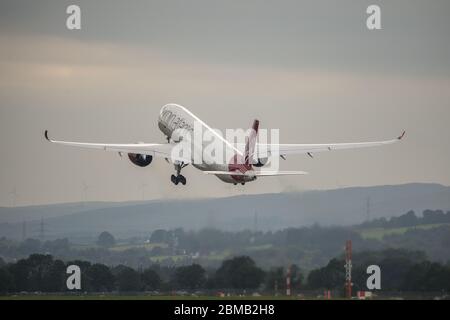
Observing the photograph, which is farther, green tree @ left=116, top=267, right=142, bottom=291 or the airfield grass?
green tree @ left=116, top=267, right=142, bottom=291

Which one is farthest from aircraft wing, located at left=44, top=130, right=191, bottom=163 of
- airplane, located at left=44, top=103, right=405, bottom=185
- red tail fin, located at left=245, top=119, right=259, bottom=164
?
red tail fin, located at left=245, top=119, right=259, bottom=164

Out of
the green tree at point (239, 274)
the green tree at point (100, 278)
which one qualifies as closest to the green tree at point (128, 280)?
the green tree at point (100, 278)

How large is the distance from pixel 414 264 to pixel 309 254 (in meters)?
7.85

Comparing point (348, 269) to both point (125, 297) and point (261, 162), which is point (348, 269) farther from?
point (261, 162)

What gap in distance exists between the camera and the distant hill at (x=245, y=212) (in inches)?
7175

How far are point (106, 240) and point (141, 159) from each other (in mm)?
6979

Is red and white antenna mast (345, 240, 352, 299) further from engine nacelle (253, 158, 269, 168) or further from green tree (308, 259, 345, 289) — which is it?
engine nacelle (253, 158, 269, 168)

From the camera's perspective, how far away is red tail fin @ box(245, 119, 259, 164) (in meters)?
172

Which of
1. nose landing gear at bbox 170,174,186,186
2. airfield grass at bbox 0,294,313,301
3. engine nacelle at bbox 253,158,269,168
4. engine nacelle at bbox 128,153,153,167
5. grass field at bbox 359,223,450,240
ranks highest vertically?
engine nacelle at bbox 128,153,153,167

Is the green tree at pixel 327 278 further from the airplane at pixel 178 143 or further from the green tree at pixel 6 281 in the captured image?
the green tree at pixel 6 281

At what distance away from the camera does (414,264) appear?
170 m

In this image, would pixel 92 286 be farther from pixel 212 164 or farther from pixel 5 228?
pixel 5 228

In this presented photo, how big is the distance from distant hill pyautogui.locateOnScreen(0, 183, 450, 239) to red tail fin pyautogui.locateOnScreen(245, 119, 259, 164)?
326 inches
